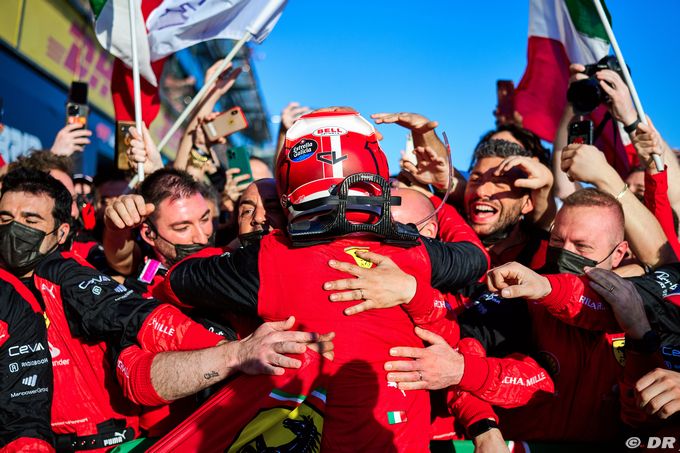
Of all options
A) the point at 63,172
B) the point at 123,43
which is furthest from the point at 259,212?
the point at 123,43

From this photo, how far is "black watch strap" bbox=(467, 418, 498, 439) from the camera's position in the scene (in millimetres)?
3071

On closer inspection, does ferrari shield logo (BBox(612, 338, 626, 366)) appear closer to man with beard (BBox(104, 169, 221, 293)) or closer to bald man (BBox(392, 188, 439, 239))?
bald man (BBox(392, 188, 439, 239))

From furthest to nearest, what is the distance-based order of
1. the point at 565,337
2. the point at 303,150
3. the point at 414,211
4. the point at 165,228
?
the point at 165,228 < the point at 414,211 < the point at 565,337 < the point at 303,150

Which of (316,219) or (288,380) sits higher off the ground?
(316,219)

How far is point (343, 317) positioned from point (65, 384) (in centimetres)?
182

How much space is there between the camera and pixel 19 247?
3.57m

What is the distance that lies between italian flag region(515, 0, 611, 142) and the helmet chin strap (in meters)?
3.93

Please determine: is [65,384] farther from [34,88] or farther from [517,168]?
[34,88]

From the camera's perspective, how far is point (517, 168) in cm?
472

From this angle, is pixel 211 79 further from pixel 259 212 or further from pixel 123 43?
pixel 259 212

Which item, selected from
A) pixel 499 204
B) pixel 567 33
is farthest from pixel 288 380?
pixel 567 33

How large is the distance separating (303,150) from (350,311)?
0.79m

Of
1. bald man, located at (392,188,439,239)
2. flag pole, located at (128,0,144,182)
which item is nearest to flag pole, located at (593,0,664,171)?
bald man, located at (392,188,439,239)

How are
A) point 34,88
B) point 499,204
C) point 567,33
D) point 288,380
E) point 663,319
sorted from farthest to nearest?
1. point 34,88
2. point 567,33
3. point 499,204
4. point 663,319
5. point 288,380
